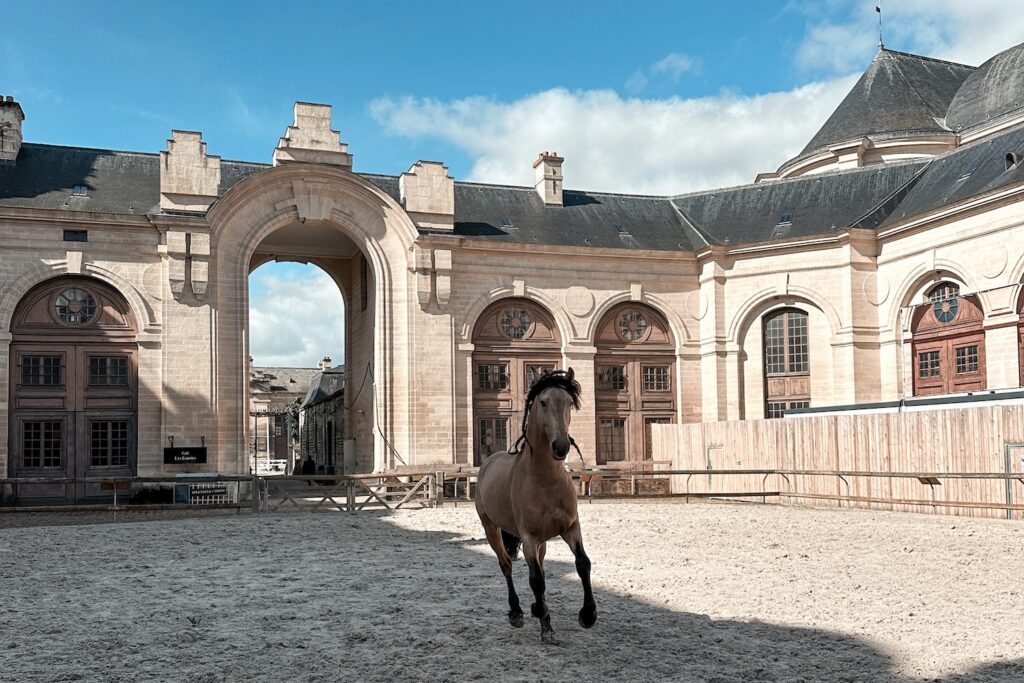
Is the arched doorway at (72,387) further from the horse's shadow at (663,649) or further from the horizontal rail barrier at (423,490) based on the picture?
the horse's shadow at (663,649)

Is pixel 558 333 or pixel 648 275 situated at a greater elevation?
pixel 648 275

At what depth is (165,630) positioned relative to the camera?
8047 millimetres

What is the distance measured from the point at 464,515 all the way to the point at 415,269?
11078 millimetres

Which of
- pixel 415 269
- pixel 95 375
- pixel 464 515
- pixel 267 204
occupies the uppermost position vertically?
pixel 267 204

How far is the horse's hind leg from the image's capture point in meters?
7.78

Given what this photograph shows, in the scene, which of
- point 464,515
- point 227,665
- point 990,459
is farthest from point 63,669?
point 990,459

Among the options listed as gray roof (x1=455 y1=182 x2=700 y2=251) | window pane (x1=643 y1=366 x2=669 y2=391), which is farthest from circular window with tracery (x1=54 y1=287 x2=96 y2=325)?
window pane (x1=643 y1=366 x2=669 y2=391)

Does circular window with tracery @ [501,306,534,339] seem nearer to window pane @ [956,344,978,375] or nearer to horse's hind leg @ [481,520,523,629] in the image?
window pane @ [956,344,978,375]

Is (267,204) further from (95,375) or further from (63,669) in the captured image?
→ (63,669)

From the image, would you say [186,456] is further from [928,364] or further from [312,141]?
[928,364]

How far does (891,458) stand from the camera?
1958cm

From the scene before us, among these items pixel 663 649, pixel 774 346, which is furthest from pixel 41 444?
pixel 663 649

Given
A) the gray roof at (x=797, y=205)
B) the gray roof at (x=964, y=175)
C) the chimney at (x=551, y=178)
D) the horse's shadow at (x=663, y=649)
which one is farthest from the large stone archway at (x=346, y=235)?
the horse's shadow at (x=663, y=649)

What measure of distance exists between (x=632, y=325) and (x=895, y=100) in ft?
51.1
